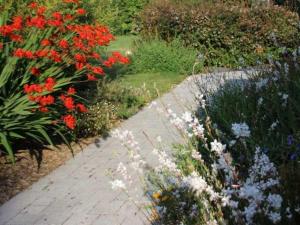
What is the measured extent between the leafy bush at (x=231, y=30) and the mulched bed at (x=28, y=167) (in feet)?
19.6

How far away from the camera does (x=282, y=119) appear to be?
15.2 ft

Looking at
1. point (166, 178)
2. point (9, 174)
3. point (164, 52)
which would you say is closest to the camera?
point (166, 178)

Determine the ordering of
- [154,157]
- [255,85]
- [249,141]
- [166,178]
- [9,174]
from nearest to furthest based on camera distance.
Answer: [166,178]
[249,141]
[255,85]
[9,174]
[154,157]

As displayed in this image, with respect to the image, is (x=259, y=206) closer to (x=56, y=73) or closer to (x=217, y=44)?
(x=56, y=73)

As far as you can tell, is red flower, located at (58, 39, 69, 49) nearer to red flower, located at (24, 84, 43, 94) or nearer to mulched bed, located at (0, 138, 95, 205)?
red flower, located at (24, 84, 43, 94)

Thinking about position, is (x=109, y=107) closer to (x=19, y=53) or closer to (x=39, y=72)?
(x=39, y=72)

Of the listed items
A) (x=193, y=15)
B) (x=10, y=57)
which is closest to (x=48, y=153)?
(x=10, y=57)

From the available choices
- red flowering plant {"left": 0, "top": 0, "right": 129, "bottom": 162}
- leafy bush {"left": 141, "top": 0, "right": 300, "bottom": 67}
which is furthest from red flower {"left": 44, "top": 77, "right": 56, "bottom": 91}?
leafy bush {"left": 141, "top": 0, "right": 300, "bottom": 67}

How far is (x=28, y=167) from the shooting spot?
20.0ft

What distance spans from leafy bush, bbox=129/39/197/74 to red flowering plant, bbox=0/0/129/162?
4904 mm

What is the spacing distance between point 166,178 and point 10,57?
352cm

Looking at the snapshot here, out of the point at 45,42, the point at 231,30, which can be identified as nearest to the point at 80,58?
the point at 45,42

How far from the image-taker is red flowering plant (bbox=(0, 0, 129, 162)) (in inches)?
238

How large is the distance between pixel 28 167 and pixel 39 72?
1204 mm
